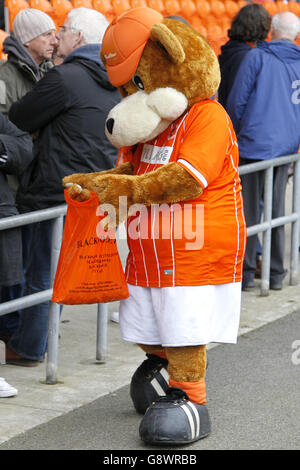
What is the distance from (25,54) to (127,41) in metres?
1.75

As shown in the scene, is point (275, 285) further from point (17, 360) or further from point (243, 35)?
point (17, 360)

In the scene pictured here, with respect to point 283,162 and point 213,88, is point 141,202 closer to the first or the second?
point 213,88

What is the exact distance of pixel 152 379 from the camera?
414 cm

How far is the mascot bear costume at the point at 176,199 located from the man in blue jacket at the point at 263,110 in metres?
2.78

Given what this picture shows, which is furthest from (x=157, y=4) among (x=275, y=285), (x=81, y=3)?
(x=275, y=285)

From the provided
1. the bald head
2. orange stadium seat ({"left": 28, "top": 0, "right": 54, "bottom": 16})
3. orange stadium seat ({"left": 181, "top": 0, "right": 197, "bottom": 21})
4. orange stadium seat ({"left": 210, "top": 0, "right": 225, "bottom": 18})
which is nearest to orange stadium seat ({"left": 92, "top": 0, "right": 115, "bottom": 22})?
orange stadium seat ({"left": 28, "top": 0, "right": 54, "bottom": 16})

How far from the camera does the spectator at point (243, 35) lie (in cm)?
671

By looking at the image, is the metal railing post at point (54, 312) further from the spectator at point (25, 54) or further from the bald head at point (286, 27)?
the bald head at point (286, 27)

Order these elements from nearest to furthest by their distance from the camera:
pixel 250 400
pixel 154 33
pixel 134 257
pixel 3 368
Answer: pixel 154 33, pixel 134 257, pixel 250 400, pixel 3 368

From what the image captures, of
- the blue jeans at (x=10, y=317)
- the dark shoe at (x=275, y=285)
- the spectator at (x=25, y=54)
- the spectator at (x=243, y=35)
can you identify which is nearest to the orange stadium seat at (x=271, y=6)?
the spectator at (x=243, y=35)

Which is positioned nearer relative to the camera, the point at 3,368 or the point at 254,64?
the point at 3,368

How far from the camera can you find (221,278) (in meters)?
3.85

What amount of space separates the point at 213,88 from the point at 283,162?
299 centimetres

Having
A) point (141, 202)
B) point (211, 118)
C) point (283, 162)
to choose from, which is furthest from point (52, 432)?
point (283, 162)
